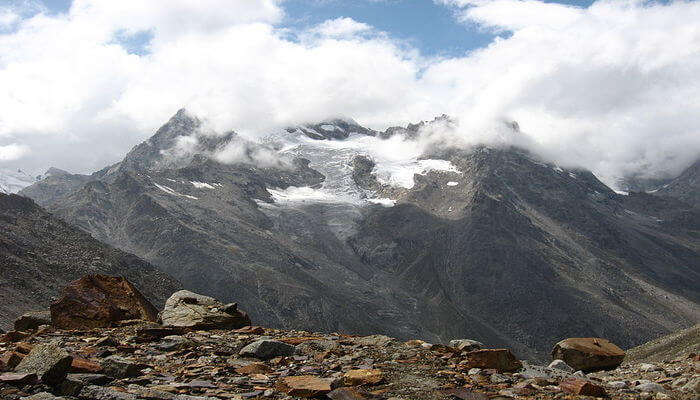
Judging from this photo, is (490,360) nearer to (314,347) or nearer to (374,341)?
(374,341)

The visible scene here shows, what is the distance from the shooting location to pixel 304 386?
15.1m

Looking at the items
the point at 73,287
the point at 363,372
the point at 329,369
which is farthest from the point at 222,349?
the point at 73,287

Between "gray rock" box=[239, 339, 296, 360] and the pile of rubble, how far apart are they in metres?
0.04

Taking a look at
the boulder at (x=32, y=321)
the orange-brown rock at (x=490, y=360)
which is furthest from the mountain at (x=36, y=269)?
the orange-brown rock at (x=490, y=360)

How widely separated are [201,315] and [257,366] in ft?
36.7

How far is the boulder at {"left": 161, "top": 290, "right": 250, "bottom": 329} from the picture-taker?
2773 cm

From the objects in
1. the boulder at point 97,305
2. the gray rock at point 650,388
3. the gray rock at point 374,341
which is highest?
the gray rock at point 650,388

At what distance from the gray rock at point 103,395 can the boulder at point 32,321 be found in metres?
17.0

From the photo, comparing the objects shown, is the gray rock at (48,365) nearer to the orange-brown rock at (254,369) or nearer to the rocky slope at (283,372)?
the rocky slope at (283,372)

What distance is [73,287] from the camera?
2997 centimetres

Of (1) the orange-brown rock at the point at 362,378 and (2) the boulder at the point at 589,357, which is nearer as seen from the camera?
(1) the orange-brown rock at the point at 362,378

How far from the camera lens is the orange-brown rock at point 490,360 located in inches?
795

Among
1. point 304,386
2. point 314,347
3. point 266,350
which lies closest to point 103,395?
point 304,386

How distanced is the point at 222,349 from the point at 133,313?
36.8 feet
